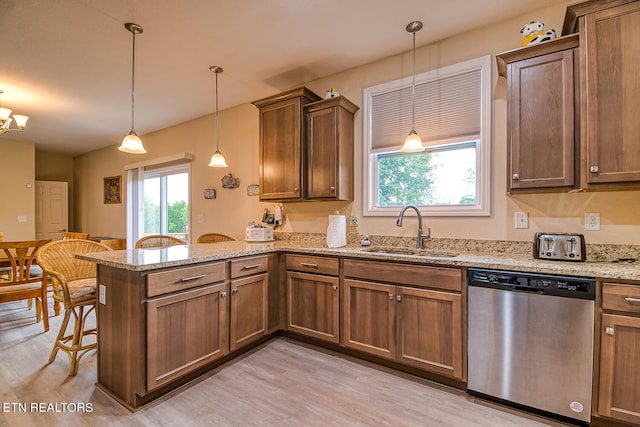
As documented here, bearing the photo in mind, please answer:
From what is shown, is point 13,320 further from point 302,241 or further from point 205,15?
point 205,15

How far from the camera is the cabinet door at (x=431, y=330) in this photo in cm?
192

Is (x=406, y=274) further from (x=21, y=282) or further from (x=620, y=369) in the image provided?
(x=21, y=282)

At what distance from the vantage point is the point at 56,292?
224 centimetres

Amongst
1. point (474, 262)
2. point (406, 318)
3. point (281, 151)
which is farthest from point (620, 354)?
point (281, 151)

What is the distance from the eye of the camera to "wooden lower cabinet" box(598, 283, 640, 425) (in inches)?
57.8

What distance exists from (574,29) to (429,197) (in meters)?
1.44

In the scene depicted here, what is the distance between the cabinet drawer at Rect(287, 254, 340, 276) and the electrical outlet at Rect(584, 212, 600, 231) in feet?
5.69

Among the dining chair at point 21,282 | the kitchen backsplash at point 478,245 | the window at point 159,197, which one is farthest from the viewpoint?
the window at point 159,197

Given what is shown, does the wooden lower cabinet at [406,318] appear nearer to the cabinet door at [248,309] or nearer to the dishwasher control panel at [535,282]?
the dishwasher control panel at [535,282]

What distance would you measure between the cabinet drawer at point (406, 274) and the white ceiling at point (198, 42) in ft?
6.15

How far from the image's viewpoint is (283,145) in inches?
119

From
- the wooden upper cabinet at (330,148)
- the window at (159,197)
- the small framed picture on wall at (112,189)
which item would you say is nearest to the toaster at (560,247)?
the wooden upper cabinet at (330,148)

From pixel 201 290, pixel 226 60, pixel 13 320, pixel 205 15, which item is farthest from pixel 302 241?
pixel 13 320

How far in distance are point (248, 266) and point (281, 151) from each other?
4.13 ft
